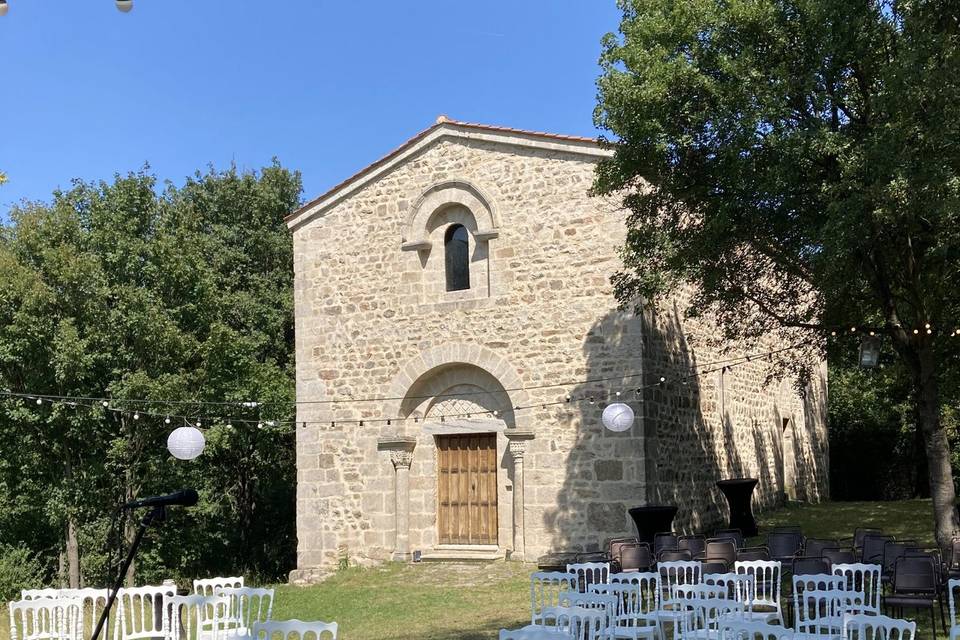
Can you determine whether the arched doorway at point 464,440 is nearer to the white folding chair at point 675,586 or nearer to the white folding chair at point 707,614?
the white folding chair at point 675,586

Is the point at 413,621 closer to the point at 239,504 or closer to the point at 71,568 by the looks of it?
the point at 71,568

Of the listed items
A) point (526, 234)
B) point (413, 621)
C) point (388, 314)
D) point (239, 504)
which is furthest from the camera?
point (239, 504)

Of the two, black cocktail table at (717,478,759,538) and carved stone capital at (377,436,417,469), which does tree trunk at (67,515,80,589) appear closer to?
carved stone capital at (377,436,417,469)

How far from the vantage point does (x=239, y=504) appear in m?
24.1

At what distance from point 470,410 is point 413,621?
5075 millimetres

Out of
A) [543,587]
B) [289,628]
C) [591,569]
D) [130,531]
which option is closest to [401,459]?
[591,569]

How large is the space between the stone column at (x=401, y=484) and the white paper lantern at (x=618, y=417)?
12.8 feet

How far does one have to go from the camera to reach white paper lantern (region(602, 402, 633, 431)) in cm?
1323

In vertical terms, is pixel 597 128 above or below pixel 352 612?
above

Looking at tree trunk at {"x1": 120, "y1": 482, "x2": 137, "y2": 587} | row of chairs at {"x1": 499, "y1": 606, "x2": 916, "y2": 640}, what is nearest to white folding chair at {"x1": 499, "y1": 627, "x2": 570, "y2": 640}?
row of chairs at {"x1": 499, "y1": 606, "x2": 916, "y2": 640}

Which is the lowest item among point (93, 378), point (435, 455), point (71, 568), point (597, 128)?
point (71, 568)

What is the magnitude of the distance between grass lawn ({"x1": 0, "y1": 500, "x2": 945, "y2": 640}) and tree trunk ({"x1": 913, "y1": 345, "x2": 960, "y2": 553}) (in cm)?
205

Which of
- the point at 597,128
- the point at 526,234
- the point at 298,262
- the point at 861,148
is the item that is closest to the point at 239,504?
the point at 298,262

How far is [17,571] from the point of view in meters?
19.6
